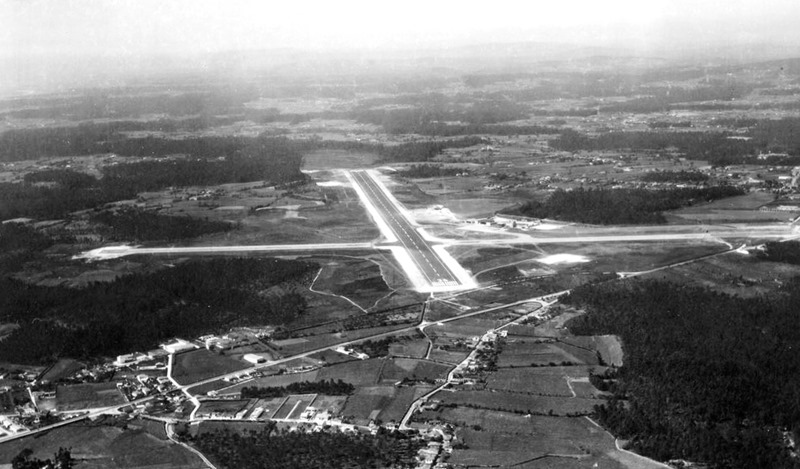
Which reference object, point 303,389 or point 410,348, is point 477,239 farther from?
point 303,389

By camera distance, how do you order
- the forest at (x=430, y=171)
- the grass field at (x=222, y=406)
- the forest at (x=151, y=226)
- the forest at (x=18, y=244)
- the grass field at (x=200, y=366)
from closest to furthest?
the grass field at (x=222, y=406) < the grass field at (x=200, y=366) < the forest at (x=18, y=244) < the forest at (x=151, y=226) < the forest at (x=430, y=171)

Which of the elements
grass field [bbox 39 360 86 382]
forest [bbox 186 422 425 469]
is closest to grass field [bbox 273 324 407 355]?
grass field [bbox 39 360 86 382]

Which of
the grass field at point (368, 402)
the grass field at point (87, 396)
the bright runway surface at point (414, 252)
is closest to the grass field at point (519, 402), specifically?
the grass field at point (368, 402)

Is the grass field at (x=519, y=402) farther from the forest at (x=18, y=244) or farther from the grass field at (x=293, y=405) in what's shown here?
the forest at (x=18, y=244)

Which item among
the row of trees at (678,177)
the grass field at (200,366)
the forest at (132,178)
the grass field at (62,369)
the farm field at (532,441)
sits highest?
Answer: the forest at (132,178)

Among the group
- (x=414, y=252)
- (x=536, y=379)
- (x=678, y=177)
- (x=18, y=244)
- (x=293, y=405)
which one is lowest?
(x=536, y=379)

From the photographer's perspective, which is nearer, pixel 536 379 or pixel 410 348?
pixel 536 379

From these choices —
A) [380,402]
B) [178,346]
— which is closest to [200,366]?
[178,346]
